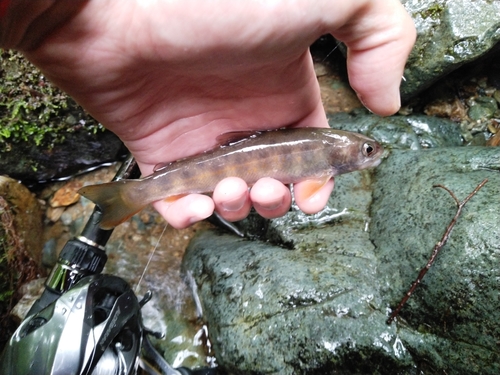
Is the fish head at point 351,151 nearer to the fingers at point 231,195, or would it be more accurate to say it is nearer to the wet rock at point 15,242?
the fingers at point 231,195

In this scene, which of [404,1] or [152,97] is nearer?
[152,97]

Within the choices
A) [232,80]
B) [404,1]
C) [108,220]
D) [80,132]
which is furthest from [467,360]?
[80,132]

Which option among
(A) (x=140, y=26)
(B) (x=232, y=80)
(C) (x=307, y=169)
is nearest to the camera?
(A) (x=140, y=26)

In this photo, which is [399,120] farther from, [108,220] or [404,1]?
[108,220]

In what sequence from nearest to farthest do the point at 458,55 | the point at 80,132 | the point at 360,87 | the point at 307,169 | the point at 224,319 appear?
1. the point at 360,87
2. the point at 307,169
3. the point at 224,319
4. the point at 458,55
5. the point at 80,132

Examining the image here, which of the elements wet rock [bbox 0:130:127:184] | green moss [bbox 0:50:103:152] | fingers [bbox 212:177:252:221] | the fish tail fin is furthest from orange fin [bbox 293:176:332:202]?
green moss [bbox 0:50:103:152]

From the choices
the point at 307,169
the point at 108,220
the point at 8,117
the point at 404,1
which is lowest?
the point at 404,1

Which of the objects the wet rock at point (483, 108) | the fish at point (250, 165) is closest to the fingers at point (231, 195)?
the fish at point (250, 165)

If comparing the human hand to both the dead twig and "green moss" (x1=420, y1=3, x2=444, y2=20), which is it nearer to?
the dead twig
